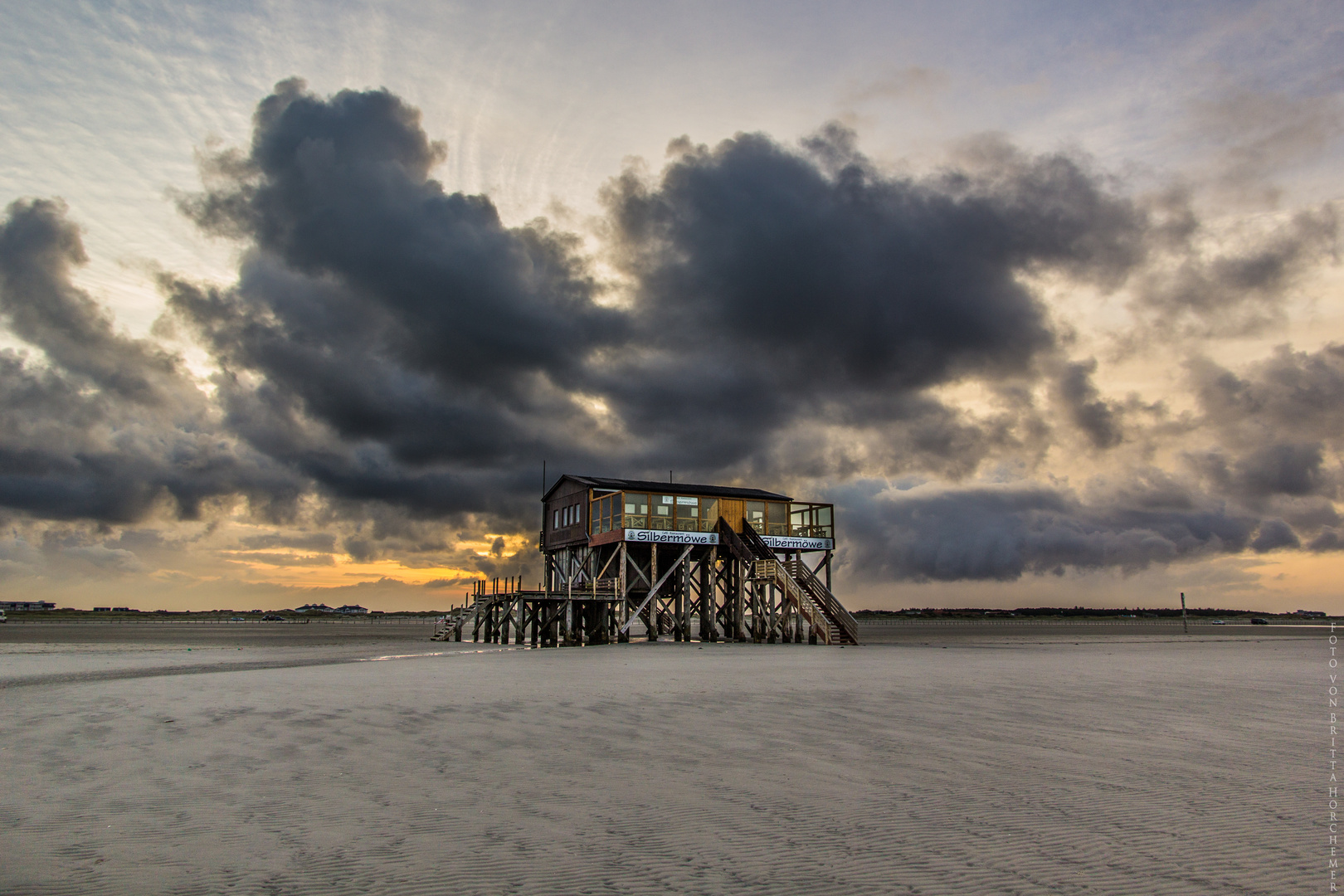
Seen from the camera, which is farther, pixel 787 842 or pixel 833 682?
pixel 833 682

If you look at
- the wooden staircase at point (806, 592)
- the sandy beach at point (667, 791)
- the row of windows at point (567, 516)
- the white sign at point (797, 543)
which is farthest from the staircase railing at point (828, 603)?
the sandy beach at point (667, 791)

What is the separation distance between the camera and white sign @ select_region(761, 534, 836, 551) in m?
38.5

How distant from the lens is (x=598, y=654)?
26.6 meters

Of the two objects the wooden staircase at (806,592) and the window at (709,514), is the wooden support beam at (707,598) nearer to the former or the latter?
the window at (709,514)

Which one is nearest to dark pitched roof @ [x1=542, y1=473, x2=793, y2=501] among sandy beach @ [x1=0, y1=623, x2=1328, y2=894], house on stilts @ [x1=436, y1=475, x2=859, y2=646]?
house on stilts @ [x1=436, y1=475, x2=859, y2=646]

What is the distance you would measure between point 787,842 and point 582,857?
140cm

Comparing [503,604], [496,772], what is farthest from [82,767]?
[503,604]

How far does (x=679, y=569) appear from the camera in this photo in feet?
140

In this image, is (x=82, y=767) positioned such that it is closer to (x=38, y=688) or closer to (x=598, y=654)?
(x=38, y=688)

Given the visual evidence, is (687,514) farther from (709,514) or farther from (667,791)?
(667,791)

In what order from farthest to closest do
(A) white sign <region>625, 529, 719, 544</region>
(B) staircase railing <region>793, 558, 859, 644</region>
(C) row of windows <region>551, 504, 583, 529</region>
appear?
(C) row of windows <region>551, 504, 583, 529</region>
(A) white sign <region>625, 529, 719, 544</region>
(B) staircase railing <region>793, 558, 859, 644</region>

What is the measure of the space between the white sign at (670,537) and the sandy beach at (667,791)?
849 inches

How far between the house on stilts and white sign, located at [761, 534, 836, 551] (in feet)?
0.14

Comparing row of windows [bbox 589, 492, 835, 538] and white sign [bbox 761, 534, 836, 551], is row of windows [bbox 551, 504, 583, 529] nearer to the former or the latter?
row of windows [bbox 589, 492, 835, 538]
